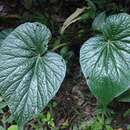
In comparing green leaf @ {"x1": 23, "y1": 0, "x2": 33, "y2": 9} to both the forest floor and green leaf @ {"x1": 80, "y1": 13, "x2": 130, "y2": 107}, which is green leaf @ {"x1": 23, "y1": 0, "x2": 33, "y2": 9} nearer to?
the forest floor

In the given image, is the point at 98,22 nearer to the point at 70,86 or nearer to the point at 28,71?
the point at 70,86

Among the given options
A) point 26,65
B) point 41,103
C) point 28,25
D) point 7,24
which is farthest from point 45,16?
point 41,103

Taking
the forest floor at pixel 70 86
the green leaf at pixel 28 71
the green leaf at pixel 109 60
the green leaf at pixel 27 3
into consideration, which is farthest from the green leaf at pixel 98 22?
the green leaf at pixel 27 3

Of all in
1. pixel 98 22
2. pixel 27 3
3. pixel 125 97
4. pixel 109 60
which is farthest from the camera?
pixel 27 3

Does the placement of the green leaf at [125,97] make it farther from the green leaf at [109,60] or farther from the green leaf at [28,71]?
the green leaf at [28,71]

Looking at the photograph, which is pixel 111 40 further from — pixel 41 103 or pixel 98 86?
pixel 41 103

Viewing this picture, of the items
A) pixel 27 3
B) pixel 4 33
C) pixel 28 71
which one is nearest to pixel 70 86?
pixel 28 71
